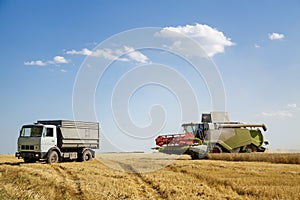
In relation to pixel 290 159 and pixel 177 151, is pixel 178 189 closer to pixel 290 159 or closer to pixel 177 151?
pixel 290 159

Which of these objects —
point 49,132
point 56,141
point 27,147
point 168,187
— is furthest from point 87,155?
point 168,187

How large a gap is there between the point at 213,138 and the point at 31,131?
12618mm

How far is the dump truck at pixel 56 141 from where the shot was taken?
73.3ft

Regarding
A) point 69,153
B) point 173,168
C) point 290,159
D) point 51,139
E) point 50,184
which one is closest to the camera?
point 50,184

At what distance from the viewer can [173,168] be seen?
16.8 metres

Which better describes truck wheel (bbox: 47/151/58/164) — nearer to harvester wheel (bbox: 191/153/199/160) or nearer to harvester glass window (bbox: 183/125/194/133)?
harvester wheel (bbox: 191/153/199/160)

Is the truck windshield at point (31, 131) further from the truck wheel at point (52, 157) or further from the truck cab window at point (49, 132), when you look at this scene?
the truck wheel at point (52, 157)

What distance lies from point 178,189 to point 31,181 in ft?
18.6

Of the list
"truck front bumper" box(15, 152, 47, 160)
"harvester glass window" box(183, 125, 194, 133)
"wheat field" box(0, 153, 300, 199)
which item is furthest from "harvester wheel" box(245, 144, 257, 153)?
"truck front bumper" box(15, 152, 47, 160)

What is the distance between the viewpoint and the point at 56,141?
23312mm

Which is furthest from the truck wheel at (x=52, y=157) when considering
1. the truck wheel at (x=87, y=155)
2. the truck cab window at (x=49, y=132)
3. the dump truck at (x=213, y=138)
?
the dump truck at (x=213, y=138)

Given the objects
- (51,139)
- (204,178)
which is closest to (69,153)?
(51,139)

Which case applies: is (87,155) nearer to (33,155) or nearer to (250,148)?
(33,155)

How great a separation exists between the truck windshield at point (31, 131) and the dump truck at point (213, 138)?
7.97m
